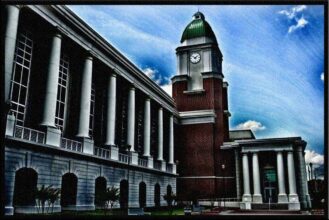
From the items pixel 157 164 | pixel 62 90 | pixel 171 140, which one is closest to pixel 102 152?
pixel 62 90

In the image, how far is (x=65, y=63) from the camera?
28969 millimetres

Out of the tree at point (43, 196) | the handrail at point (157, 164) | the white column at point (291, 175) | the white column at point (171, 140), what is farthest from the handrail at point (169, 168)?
the tree at point (43, 196)

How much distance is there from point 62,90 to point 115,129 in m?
9.61

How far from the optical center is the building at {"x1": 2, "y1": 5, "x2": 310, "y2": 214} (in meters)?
22.7

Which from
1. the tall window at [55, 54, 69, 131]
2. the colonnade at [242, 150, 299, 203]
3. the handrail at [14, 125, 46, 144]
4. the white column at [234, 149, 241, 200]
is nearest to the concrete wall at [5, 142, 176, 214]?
the handrail at [14, 125, 46, 144]

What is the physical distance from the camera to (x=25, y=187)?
21891mm

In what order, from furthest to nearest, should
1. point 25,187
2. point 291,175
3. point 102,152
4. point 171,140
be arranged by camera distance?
point 171,140 < point 291,175 < point 102,152 < point 25,187

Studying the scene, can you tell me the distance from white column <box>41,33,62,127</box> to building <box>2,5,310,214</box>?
67 mm

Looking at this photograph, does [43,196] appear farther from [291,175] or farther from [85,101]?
[291,175]

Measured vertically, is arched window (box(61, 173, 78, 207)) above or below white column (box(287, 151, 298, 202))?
below

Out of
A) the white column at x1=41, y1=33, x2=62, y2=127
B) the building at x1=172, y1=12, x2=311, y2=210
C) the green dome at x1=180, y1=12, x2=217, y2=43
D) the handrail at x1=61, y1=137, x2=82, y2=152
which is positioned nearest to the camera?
the white column at x1=41, y1=33, x2=62, y2=127

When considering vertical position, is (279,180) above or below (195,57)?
below

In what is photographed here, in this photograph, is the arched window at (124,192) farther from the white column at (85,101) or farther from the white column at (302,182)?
the white column at (302,182)

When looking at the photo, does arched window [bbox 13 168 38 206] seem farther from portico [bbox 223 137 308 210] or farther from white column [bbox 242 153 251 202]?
white column [bbox 242 153 251 202]
